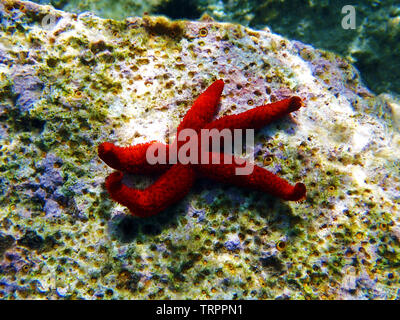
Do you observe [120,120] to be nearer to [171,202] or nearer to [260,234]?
[171,202]

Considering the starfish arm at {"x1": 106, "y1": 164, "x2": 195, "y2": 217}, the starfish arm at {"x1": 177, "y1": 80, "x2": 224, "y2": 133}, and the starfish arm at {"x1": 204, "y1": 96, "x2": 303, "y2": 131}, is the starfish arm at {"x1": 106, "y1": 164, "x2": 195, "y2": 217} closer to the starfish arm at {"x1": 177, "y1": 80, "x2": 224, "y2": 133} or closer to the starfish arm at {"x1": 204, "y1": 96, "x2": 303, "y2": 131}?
the starfish arm at {"x1": 177, "y1": 80, "x2": 224, "y2": 133}

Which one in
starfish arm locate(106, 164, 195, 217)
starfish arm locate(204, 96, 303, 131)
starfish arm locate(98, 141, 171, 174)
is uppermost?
starfish arm locate(204, 96, 303, 131)

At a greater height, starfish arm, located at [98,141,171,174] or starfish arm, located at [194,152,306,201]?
starfish arm, located at [98,141,171,174]

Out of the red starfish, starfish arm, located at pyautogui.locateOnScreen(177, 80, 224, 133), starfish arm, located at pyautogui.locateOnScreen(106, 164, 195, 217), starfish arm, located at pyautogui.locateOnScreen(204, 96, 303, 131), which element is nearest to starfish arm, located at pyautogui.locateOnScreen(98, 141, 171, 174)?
the red starfish

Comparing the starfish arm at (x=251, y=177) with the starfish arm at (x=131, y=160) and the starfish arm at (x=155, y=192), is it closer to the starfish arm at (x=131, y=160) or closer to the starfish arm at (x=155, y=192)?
the starfish arm at (x=155, y=192)

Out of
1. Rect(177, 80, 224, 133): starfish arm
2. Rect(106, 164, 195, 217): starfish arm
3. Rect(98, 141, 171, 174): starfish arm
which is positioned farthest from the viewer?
Rect(177, 80, 224, 133): starfish arm

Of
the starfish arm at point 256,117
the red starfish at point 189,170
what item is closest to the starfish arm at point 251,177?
the red starfish at point 189,170

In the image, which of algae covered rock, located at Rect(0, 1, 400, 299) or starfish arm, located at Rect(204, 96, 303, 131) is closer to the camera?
algae covered rock, located at Rect(0, 1, 400, 299)

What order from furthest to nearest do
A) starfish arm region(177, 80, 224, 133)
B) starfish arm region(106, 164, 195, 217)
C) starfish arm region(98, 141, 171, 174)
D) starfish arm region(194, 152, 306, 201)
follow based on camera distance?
starfish arm region(177, 80, 224, 133) < starfish arm region(194, 152, 306, 201) < starfish arm region(98, 141, 171, 174) < starfish arm region(106, 164, 195, 217)
